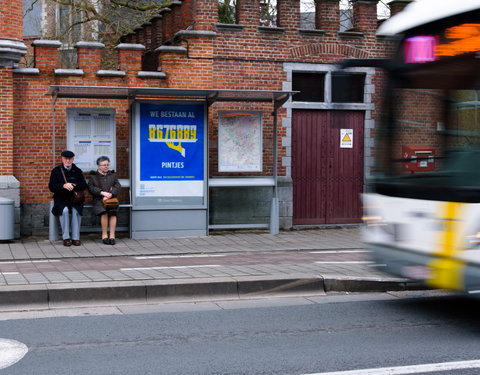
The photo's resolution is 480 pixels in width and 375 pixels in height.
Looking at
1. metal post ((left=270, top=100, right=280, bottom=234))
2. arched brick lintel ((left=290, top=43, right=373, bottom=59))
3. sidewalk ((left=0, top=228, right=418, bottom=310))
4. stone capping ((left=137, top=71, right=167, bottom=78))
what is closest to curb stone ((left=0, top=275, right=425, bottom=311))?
sidewalk ((left=0, top=228, right=418, bottom=310))

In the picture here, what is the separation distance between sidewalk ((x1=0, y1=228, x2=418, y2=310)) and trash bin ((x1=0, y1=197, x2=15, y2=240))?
0.65 ft

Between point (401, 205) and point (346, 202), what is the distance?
9078 mm

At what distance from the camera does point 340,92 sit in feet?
24.4

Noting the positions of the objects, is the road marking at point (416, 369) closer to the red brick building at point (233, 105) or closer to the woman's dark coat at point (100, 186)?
the woman's dark coat at point (100, 186)

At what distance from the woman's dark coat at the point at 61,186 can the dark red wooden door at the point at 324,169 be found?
4926 mm

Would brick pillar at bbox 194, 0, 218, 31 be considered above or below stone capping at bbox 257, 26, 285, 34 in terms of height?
above

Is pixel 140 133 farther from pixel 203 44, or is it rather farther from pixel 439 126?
pixel 439 126

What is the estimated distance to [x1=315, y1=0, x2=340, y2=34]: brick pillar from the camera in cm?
1619

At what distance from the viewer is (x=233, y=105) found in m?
15.6

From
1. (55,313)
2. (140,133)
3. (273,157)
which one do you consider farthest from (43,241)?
(55,313)

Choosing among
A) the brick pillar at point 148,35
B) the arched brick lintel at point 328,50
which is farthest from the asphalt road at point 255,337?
the brick pillar at point 148,35

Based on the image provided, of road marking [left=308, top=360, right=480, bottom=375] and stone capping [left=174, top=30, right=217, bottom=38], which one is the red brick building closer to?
stone capping [left=174, top=30, right=217, bottom=38]

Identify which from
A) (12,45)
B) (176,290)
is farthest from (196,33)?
(176,290)

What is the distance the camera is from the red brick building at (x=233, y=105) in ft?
46.6
